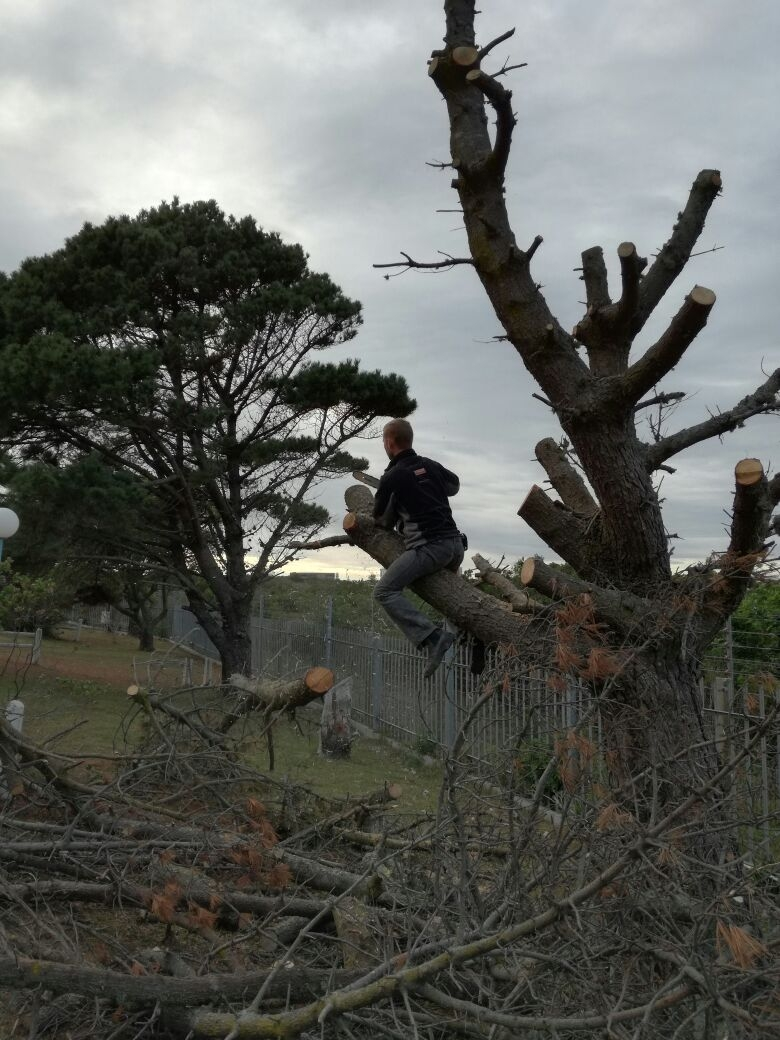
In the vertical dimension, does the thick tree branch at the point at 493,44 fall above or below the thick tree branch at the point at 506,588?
above

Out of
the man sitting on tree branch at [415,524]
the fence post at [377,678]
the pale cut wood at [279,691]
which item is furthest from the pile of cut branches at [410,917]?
the fence post at [377,678]

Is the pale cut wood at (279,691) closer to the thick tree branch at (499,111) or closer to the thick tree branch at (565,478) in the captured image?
the thick tree branch at (565,478)

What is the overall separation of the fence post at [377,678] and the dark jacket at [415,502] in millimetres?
8832

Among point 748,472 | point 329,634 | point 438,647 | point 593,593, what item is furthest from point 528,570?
point 329,634

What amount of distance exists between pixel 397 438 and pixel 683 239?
1976 millimetres

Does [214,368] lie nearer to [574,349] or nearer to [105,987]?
[574,349]

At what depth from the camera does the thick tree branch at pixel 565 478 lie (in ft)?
17.9

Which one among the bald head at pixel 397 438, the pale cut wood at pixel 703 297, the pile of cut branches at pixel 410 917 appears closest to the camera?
the pile of cut branches at pixel 410 917

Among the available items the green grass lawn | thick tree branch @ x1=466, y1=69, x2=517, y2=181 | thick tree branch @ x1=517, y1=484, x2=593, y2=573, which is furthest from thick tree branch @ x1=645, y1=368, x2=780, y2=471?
the green grass lawn

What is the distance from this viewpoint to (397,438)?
5.82 m

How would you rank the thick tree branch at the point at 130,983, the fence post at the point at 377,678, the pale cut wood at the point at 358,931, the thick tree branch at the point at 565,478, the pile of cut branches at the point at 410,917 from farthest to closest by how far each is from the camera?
the fence post at the point at 377,678, the thick tree branch at the point at 565,478, the pale cut wood at the point at 358,931, the thick tree branch at the point at 130,983, the pile of cut branches at the point at 410,917

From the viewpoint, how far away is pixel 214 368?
18.4 meters

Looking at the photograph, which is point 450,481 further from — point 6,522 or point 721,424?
point 6,522

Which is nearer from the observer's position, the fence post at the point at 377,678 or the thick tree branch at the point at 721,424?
the thick tree branch at the point at 721,424
